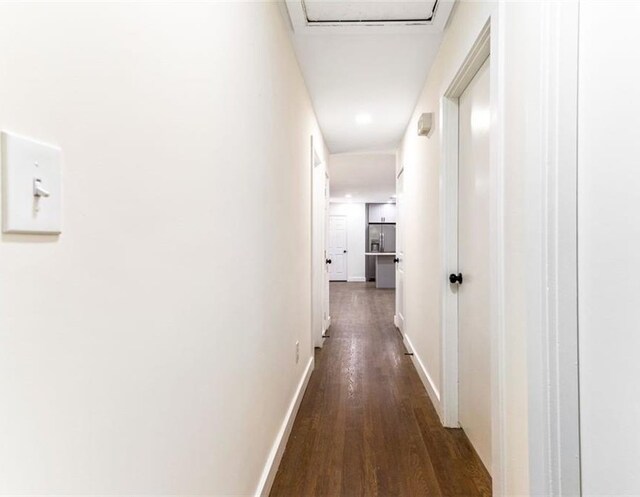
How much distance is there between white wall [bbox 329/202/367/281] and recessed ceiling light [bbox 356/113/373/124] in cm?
723

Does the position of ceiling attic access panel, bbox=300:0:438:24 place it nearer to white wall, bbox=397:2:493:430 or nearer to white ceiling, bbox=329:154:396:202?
white wall, bbox=397:2:493:430

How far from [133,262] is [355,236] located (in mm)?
10438

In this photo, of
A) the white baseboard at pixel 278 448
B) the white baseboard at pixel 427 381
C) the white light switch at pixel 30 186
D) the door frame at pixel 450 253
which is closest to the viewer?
the white light switch at pixel 30 186

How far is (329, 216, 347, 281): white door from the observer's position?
430 inches

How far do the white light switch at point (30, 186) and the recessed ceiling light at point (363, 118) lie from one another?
3375 mm

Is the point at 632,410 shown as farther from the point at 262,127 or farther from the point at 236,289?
the point at 262,127

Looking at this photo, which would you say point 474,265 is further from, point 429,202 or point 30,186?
point 30,186

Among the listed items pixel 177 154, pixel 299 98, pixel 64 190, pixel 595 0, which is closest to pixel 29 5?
pixel 64 190

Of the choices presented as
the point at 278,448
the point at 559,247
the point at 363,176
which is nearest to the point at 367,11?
the point at 559,247

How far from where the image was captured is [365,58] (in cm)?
249

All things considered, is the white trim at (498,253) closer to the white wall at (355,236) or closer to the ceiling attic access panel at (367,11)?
the ceiling attic access panel at (367,11)

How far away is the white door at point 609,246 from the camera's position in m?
0.81

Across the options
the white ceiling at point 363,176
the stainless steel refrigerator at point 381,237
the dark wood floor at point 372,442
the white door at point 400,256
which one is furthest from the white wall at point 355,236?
the dark wood floor at point 372,442

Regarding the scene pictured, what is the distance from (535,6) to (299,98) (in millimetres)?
1737
